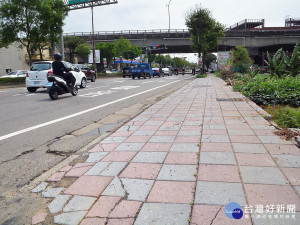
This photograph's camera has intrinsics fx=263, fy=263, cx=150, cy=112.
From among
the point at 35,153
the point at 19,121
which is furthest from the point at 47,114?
the point at 35,153

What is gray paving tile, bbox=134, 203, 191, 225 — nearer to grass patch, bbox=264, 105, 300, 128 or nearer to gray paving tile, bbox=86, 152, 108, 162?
gray paving tile, bbox=86, 152, 108, 162

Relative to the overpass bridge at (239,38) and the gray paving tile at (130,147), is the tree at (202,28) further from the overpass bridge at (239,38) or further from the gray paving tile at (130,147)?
the gray paving tile at (130,147)

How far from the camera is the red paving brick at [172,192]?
2.31 meters

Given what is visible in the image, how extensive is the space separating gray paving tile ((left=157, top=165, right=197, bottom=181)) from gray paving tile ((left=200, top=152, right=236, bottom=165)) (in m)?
0.25

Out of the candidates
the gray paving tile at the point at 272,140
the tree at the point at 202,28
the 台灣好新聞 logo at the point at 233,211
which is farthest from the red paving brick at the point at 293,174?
the tree at the point at 202,28

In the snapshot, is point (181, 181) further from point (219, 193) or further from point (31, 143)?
point (31, 143)

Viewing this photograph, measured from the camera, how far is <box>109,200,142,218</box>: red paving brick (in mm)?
2111

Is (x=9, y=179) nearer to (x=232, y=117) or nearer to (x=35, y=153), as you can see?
(x=35, y=153)

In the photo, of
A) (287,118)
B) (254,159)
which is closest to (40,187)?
(254,159)

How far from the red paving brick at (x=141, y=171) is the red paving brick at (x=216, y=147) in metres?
0.85

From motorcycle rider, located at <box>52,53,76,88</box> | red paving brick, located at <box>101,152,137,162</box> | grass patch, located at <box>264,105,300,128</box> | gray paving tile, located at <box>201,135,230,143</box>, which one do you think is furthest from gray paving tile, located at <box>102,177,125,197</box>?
motorcycle rider, located at <box>52,53,76,88</box>

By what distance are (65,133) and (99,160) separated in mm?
2039

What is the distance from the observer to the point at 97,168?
3102 mm

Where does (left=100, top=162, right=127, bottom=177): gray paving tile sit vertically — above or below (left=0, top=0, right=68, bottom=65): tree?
below
